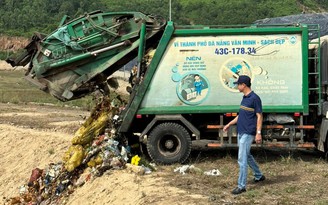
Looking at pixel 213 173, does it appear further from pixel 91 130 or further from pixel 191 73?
pixel 91 130

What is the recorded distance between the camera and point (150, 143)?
35.8ft

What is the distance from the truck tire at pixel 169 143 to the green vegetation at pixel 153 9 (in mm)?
54773

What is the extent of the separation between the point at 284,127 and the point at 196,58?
215cm

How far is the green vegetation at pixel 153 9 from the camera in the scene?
68875 millimetres

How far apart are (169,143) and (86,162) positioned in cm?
168

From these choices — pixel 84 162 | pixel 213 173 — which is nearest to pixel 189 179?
pixel 213 173

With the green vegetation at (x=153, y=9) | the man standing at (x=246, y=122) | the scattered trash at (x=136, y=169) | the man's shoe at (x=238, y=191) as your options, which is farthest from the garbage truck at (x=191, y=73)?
the green vegetation at (x=153, y=9)

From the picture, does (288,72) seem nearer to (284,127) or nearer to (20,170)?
(284,127)

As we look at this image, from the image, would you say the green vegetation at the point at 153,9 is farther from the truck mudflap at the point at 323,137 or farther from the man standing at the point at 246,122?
the man standing at the point at 246,122

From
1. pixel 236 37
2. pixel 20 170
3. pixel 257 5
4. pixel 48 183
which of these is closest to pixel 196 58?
pixel 236 37

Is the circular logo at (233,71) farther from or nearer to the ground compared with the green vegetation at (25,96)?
farther from the ground

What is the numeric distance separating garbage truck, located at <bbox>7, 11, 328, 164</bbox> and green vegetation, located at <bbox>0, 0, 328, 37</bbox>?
54.4 m

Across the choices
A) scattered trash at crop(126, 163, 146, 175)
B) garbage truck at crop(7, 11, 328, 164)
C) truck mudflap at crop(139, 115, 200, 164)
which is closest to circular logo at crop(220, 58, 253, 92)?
garbage truck at crop(7, 11, 328, 164)

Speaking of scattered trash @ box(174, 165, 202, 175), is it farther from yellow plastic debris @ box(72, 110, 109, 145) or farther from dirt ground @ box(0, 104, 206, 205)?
yellow plastic debris @ box(72, 110, 109, 145)
